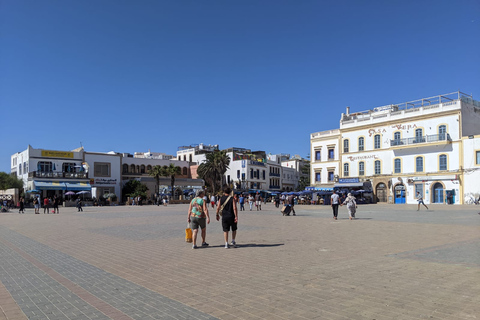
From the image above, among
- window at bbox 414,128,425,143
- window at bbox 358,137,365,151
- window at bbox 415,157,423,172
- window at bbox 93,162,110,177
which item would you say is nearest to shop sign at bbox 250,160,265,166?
window at bbox 358,137,365,151

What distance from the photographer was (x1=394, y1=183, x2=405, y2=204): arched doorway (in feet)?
161

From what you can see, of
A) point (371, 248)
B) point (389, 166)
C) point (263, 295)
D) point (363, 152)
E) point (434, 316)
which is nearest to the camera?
point (434, 316)

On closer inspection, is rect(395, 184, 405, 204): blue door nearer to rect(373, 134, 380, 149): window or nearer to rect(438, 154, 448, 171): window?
rect(438, 154, 448, 171): window

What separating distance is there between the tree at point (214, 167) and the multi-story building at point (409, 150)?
1914 centimetres

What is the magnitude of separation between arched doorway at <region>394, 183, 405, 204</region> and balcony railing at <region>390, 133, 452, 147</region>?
210 inches

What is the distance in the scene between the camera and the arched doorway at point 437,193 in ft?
151

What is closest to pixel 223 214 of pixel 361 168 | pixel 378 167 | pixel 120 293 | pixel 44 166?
pixel 120 293

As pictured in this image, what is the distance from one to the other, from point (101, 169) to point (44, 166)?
8.43 meters

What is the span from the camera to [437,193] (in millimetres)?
46312

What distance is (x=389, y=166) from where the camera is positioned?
51094 millimetres

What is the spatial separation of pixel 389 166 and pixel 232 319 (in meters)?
50.5

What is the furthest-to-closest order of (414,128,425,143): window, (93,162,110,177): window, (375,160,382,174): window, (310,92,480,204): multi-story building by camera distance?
(93,162,110,177): window → (375,160,382,174): window → (414,128,425,143): window → (310,92,480,204): multi-story building

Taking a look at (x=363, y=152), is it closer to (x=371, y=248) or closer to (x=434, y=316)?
(x=371, y=248)

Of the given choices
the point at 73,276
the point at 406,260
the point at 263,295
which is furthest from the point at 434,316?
the point at 73,276
